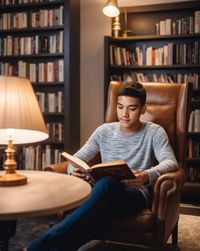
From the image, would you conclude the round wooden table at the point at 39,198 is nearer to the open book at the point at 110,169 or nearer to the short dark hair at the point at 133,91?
the open book at the point at 110,169

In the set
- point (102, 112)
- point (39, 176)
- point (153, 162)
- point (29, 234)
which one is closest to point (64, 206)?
point (39, 176)


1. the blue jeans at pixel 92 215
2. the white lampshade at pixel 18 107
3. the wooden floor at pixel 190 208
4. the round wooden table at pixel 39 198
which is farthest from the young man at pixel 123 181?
the wooden floor at pixel 190 208

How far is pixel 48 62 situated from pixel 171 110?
1.76m

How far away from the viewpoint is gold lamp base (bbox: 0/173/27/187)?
1593mm

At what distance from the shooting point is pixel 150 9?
408cm

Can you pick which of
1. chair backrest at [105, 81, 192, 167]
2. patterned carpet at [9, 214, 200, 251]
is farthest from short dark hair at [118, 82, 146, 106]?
patterned carpet at [9, 214, 200, 251]

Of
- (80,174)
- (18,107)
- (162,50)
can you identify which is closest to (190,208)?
(162,50)

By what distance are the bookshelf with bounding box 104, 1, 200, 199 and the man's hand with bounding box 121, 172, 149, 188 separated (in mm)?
1874

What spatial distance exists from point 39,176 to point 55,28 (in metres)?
2.27

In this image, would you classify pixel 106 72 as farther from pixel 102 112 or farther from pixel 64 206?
pixel 64 206

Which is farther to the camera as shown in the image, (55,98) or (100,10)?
(100,10)

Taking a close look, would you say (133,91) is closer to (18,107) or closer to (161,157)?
(161,157)

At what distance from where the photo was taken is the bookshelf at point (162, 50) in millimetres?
3924

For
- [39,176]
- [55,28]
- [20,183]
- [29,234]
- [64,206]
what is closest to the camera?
[64,206]
